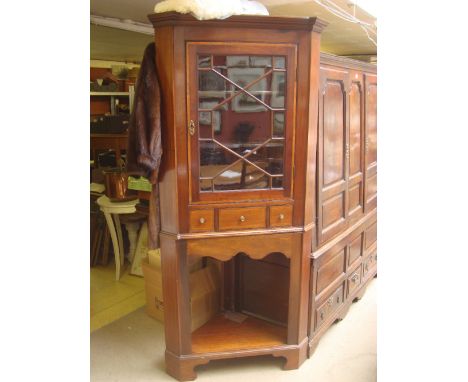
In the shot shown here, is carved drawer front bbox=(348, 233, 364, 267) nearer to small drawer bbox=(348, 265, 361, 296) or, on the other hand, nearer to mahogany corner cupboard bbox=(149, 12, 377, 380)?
small drawer bbox=(348, 265, 361, 296)

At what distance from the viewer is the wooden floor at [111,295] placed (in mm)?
2888

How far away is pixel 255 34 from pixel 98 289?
7.27ft

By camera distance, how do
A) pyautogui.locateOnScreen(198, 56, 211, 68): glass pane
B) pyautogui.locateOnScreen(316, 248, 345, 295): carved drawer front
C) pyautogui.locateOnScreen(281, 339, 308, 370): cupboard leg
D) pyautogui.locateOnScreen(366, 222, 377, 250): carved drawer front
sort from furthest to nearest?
pyautogui.locateOnScreen(366, 222, 377, 250): carved drawer front < pyautogui.locateOnScreen(316, 248, 345, 295): carved drawer front < pyautogui.locateOnScreen(281, 339, 308, 370): cupboard leg < pyautogui.locateOnScreen(198, 56, 211, 68): glass pane

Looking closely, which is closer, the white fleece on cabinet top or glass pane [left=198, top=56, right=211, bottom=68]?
the white fleece on cabinet top

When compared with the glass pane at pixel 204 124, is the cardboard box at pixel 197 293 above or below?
below

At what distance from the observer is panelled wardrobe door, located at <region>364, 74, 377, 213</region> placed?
2.88 metres

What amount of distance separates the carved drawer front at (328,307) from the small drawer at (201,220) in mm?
841

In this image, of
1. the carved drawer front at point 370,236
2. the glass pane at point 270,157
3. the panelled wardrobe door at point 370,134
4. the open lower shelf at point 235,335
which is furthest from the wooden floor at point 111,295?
the panelled wardrobe door at point 370,134

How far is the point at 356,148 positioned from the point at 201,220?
1284 mm

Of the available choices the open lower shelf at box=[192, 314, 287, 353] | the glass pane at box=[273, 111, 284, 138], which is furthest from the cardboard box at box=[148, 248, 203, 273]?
the glass pane at box=[273, 111, 284, 138]

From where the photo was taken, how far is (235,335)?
2.38m

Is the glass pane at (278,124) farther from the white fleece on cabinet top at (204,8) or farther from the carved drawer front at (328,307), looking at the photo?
the carved drawer front at (328,307)

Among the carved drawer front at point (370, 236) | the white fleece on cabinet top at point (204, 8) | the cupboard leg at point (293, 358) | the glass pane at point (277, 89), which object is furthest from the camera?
the carved drawer front at point (370, 236)

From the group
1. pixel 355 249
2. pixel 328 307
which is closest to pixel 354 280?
pixel 355 249
